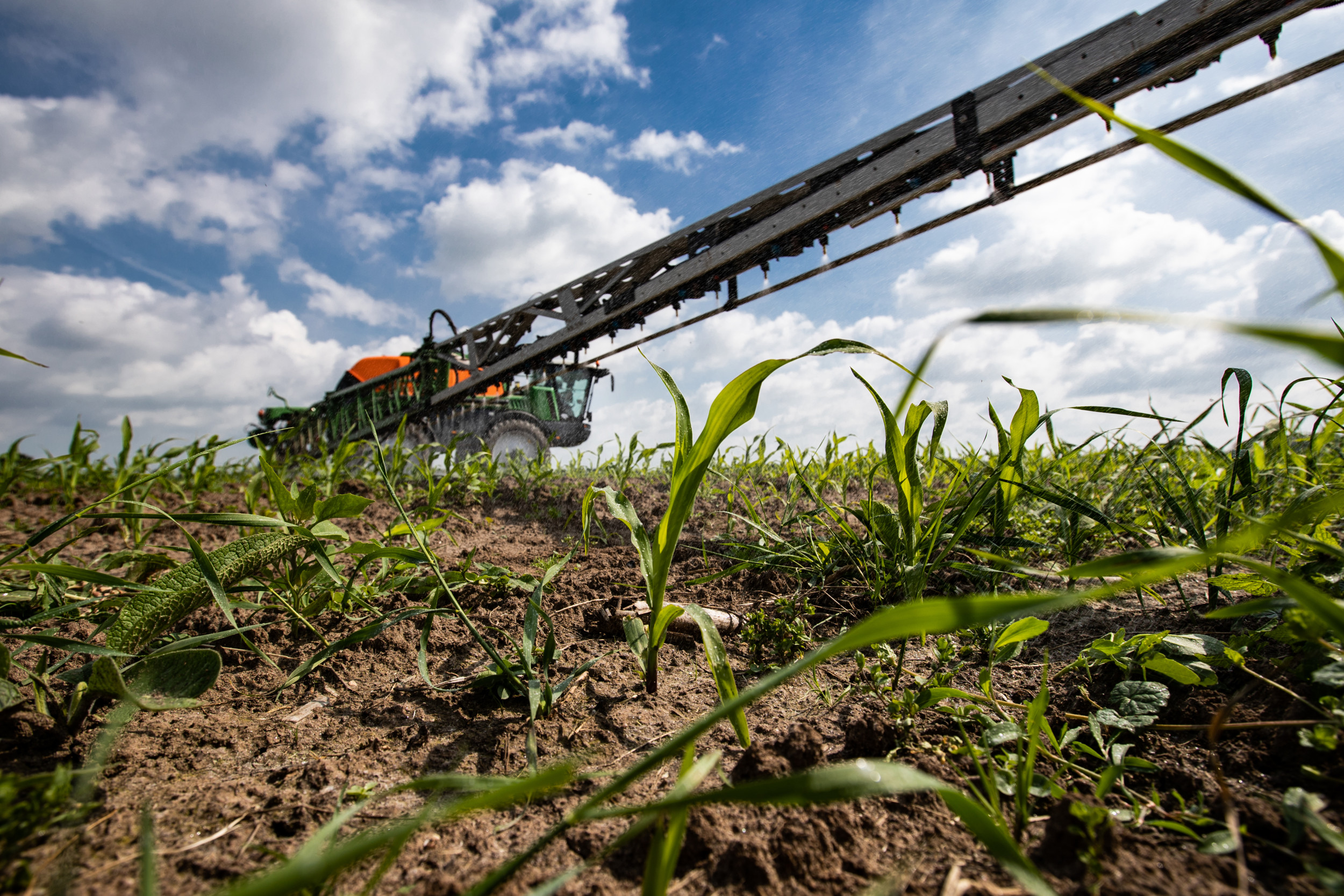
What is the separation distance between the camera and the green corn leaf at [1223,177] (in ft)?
1.49

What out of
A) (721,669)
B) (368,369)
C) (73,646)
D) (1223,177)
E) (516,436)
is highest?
(368,369)

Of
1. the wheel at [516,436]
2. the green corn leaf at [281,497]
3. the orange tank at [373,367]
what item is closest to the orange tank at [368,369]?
the orange tank at [373,367]

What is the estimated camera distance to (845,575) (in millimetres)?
1510

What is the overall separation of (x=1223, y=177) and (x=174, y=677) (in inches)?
50.3

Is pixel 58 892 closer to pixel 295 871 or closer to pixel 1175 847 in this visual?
pixel 295 871

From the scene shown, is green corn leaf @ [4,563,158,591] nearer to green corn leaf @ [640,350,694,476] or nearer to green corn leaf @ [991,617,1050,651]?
green corn leaf @ [640,350,694,476]

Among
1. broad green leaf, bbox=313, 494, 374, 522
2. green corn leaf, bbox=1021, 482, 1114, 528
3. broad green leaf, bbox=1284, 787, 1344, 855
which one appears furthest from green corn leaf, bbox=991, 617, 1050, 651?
broad green leaf, bbox=313, 494, 374, 522

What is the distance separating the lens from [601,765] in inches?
32.6

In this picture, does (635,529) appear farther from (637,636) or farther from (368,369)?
(368,369)

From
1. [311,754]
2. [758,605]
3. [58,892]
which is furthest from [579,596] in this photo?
[58,892]

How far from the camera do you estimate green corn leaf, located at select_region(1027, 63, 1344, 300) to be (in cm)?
45

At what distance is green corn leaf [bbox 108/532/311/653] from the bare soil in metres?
0.13

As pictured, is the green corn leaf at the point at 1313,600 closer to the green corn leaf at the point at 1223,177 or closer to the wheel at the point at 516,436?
the green corn leaf at the point at 1223,177

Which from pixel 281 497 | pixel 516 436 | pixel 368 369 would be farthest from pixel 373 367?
pixel 281 497
